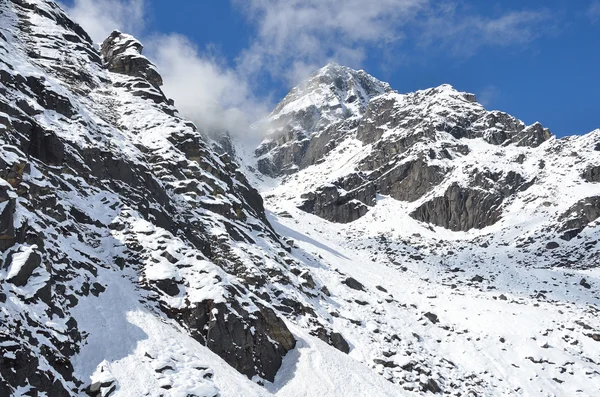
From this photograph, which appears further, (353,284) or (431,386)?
(353,284)

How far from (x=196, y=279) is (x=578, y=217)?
76.0m

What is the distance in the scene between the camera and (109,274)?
26469 millimetres

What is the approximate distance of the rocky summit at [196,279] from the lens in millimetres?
21219

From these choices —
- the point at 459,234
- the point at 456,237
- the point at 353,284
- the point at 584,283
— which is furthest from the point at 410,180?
the point at 353,284

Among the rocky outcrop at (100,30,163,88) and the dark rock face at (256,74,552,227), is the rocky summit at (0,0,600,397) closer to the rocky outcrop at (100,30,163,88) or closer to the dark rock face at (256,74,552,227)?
the rocky outcrop at (100,30,163,88)

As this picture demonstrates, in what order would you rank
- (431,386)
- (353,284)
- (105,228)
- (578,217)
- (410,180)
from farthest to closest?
(410,180) < (578,217) < (353,284) < (431,386) < (105,228)

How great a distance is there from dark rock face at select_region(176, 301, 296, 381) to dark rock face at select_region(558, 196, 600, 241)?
68.3m

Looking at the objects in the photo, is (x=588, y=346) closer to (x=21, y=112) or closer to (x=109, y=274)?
(x=109, y=274)

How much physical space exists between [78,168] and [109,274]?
1049 cm

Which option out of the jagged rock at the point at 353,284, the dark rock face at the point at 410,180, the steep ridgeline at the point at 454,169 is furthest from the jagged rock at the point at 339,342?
the dark rock face at the point at 410,180

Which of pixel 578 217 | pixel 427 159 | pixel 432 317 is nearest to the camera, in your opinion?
pixel 432 317

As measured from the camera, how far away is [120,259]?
28203 millimetres

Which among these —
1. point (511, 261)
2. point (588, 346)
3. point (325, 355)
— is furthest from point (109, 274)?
point (511, 261)

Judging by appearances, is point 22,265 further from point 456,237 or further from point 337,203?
point 337,203
